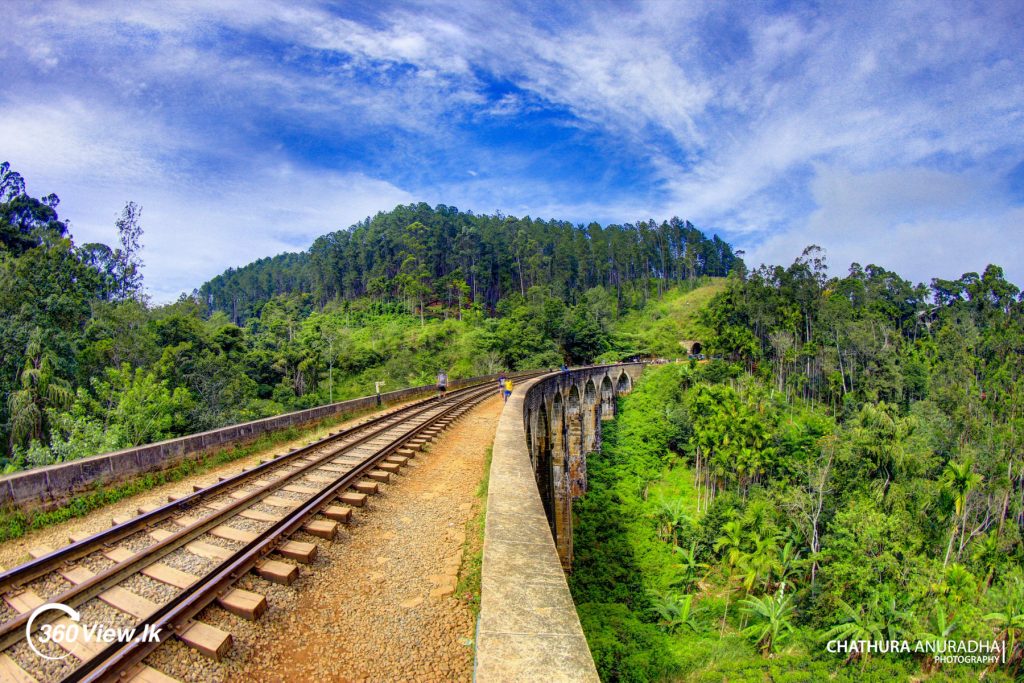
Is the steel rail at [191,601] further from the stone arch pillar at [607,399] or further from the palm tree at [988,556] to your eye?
the stone arch pillar at [607,399]

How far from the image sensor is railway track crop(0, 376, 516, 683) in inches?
117

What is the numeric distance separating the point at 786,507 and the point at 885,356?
30236 millimetres

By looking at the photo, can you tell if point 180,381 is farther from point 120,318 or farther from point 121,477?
point 121,477

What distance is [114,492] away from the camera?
6.44 m

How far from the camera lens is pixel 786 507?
80.3 feet

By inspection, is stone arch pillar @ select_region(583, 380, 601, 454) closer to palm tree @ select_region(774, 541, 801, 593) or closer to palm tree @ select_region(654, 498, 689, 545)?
palm tree @ select_region(654, 498, 689, 545)

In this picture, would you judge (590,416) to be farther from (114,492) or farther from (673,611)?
(114,492)

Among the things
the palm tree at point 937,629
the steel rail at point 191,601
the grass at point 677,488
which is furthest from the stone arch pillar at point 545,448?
the grass at point 677,488

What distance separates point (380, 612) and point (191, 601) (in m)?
1.34

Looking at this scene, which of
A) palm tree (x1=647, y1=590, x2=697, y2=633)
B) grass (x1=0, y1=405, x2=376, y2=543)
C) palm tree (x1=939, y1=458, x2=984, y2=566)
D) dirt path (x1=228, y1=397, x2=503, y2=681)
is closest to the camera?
dirt path (x1=228, y1=397, x2=503, y2=681)

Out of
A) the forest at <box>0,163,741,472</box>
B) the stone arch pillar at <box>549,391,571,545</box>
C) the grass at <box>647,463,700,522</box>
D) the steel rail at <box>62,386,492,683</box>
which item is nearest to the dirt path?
the steel rail at <box>62,386,492,683</box>

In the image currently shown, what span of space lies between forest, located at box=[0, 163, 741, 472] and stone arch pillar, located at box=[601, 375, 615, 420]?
25.3 feet

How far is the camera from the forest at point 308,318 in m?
14.4

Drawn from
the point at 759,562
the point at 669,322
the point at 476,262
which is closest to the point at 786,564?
the point at 759,562
